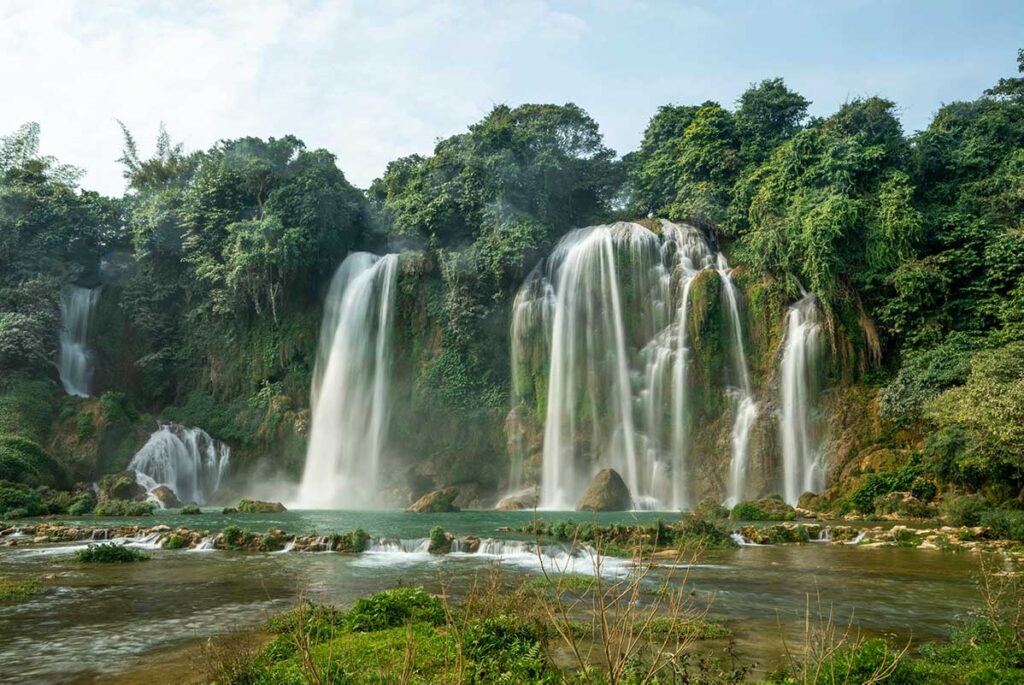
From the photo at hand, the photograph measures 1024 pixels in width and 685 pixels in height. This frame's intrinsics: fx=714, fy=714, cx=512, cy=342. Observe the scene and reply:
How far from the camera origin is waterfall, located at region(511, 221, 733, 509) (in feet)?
97.2

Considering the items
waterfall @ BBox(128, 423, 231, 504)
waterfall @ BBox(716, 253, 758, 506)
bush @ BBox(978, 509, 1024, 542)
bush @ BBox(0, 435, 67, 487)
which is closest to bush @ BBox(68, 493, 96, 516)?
bush @ BBox(0, 435, 67, 487)

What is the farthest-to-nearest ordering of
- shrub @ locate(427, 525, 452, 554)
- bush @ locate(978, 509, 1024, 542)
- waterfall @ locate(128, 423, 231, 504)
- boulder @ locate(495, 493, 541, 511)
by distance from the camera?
waterfall @ locate(128, 423, 231, 504) → boulder @ locate(495, 493, 541, 511) → shrub @ locate(427, 525, 452, 554) → bush @ locate(978, 509, 1024, 542)

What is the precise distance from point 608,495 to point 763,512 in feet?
20.4

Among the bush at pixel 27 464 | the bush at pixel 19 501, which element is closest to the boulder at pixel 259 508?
the bush at pixel 19 501

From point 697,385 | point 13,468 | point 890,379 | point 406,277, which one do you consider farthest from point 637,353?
point 13,468

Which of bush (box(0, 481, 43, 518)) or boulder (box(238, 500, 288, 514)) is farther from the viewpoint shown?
boulder (box(238, 500, 288, 514))

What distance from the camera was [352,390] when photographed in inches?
1395

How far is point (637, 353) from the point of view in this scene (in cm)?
3136

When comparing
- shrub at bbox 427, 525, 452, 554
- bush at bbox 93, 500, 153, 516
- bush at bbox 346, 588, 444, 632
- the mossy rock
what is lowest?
bush at bbox 93, 500, 153, 516

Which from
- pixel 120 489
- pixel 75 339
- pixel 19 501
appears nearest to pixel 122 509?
pixel 19 501

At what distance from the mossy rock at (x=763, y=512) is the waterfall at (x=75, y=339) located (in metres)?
32.8

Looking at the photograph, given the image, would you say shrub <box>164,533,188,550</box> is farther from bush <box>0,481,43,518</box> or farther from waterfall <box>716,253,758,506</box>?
waterfall <box>716,253,758,506</box>

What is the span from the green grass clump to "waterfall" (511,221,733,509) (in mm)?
20299

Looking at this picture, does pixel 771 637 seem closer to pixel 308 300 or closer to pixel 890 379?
pixel 890 379
